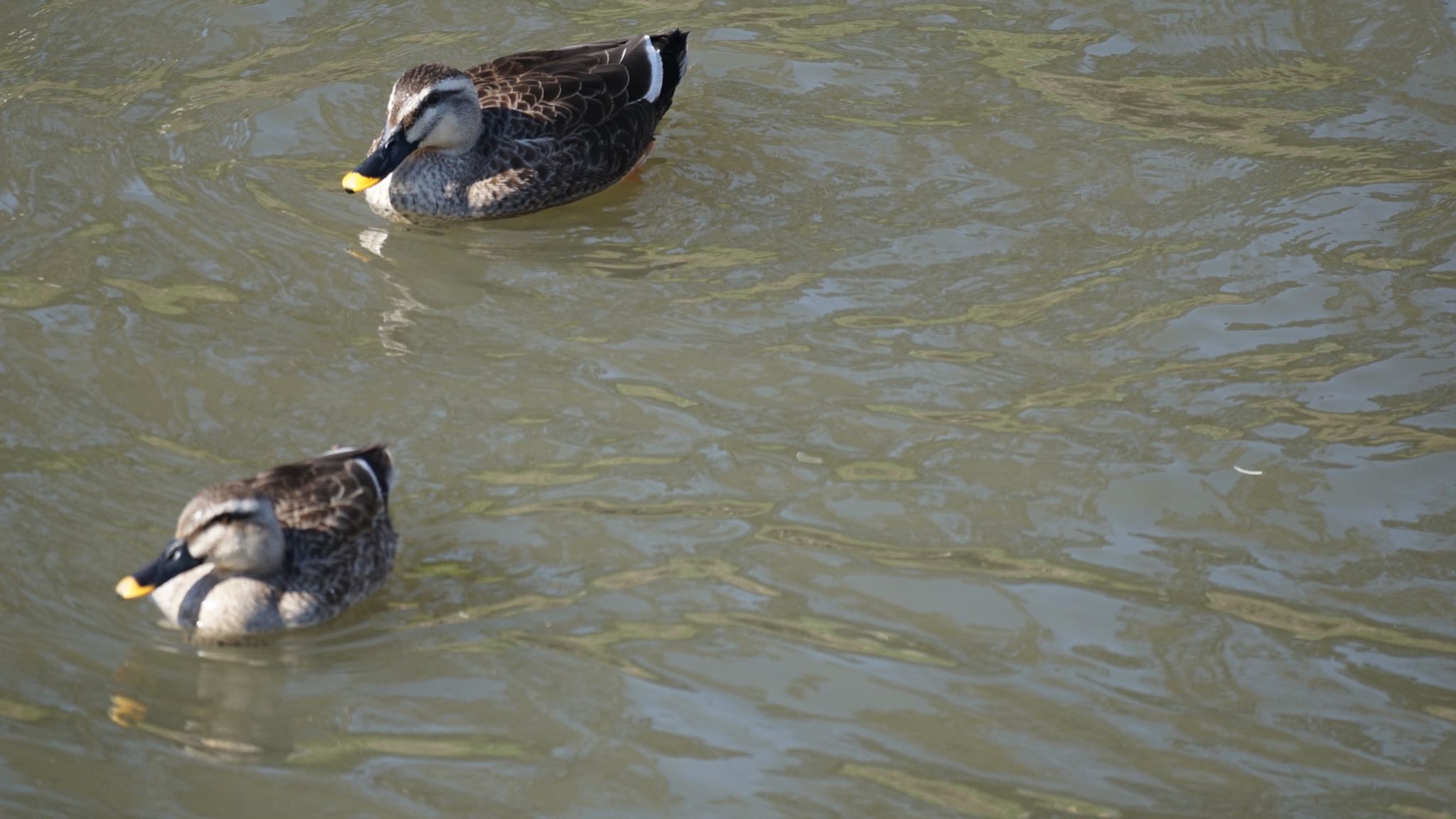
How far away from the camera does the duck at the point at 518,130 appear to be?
30.8 feet

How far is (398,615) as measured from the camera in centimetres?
634

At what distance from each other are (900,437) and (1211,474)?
1.40 meters

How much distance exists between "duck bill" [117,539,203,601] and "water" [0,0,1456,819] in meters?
0.32

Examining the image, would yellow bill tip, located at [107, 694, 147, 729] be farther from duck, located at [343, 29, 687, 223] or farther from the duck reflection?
duck, located at [343, 29, 687, 223]

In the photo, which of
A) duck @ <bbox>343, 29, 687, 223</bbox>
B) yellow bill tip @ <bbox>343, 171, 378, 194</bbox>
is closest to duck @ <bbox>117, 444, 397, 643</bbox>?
yellow bill tip @ <bbox>343, 171, 378, 194</bbox>

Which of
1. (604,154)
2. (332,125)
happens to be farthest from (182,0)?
(604,154)

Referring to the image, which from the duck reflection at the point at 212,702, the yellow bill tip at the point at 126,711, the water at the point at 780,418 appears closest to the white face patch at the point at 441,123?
the water at the point at 780,418

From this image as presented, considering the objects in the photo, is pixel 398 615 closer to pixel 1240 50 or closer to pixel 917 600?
pixel 917 600

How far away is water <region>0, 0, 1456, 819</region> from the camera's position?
5.73 meters

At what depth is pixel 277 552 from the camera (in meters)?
6.25

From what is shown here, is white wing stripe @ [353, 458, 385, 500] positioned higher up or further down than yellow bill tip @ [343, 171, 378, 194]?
further down

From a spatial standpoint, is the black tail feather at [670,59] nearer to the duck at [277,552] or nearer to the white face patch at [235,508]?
the duck at [277,552]

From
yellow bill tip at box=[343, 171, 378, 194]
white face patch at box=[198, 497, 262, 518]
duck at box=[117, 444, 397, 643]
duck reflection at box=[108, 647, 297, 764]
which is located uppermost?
yellow bill tip at box=[343, 171, 378, 194]

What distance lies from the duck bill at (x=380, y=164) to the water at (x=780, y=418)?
13.1 inches
